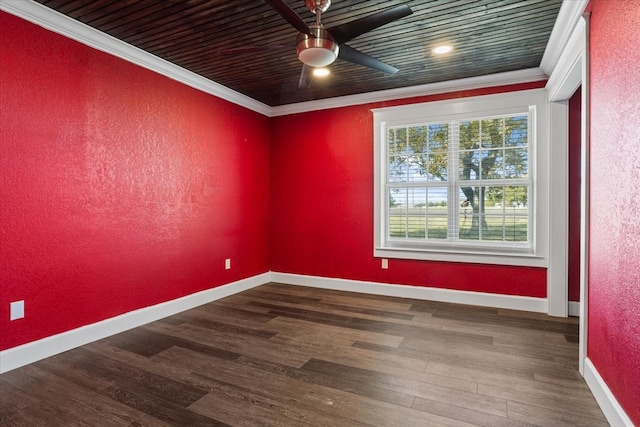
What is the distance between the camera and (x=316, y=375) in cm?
224

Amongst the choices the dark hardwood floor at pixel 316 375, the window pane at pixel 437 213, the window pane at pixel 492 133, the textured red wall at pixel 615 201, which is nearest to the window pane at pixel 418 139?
the window pane at pixel 437 213

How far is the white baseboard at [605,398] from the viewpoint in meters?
1.63

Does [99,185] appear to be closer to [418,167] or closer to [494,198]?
[418,167]

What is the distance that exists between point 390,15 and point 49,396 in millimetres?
2937

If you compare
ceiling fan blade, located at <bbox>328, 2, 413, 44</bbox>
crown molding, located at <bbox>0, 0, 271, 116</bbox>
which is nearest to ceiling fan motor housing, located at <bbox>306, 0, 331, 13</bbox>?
ceiling fan blade, located at <bbox>328, 2, 413, 44</bbox>

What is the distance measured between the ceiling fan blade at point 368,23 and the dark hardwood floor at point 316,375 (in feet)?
6.99

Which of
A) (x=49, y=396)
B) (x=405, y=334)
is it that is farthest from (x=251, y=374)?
(x=405, y=334)

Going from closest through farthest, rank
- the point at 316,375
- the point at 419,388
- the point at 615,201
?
the point at 615,201 < the point at 419,388 < the point at 316,375

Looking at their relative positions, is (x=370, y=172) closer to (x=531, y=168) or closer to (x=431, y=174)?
(x=431, y=174)

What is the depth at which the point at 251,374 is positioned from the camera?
2.26 meters

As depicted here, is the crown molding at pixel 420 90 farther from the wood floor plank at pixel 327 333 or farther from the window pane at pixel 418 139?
the wood floor plank at pixel 327 333

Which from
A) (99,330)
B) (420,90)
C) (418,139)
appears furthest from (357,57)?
(99,330)

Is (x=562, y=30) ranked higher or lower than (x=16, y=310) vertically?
higher

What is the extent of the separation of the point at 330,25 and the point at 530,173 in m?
2.59
